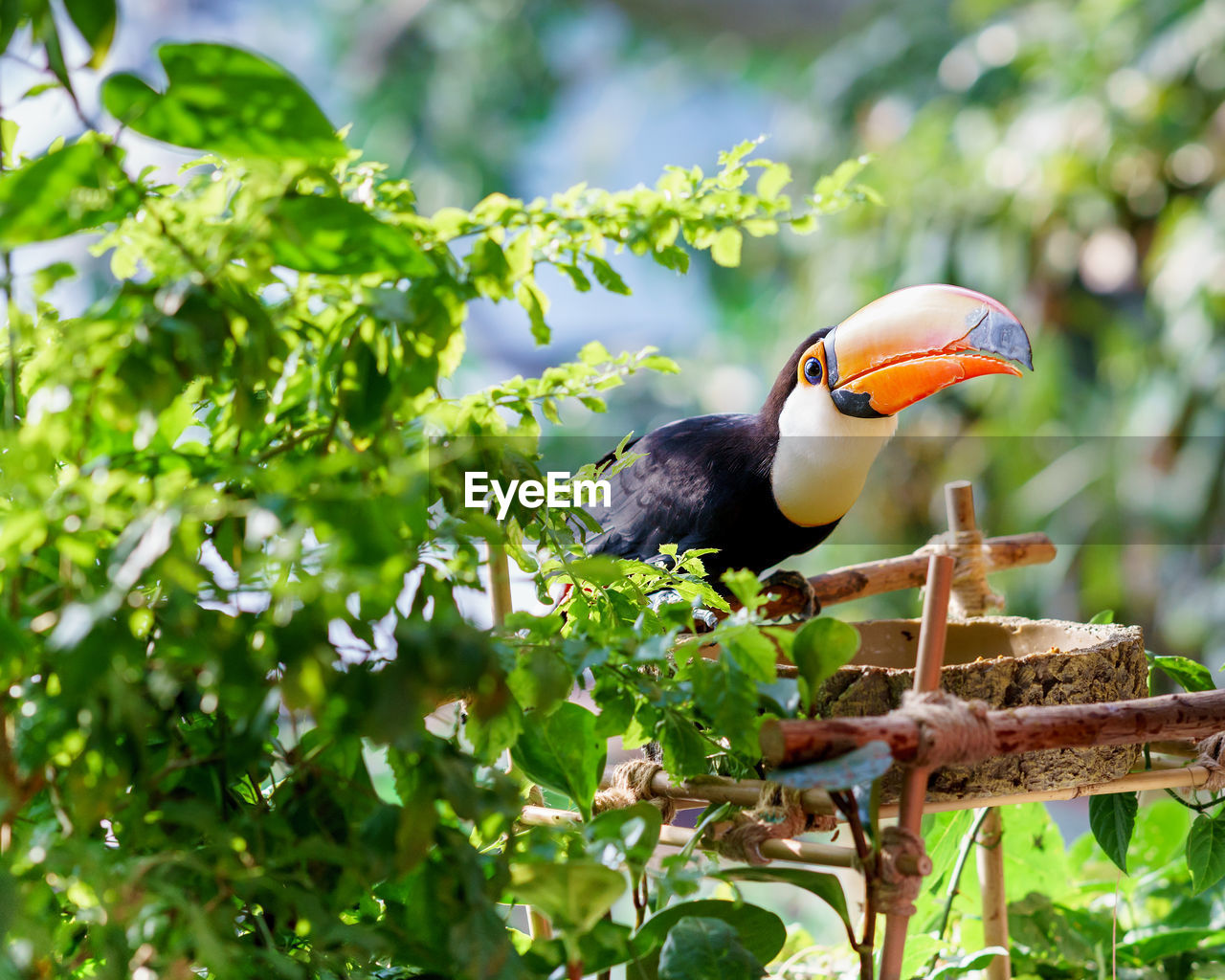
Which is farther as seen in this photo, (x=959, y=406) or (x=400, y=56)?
(x=400, y=56)

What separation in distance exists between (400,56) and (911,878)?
7.05 m

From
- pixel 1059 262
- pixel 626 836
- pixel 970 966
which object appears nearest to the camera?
pixel 626 836

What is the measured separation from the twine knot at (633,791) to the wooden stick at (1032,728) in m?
0.13

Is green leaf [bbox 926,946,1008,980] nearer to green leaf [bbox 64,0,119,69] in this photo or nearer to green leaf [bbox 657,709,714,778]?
green leaf [bbox 657,709,714,778]

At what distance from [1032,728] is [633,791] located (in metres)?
0.23

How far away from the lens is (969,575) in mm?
1052

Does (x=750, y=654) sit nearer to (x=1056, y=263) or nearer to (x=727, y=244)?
(x=727, y=244)

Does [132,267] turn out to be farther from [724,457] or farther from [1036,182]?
[1036,182]

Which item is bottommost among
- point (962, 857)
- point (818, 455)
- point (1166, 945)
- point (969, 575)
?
point (1166, 945)

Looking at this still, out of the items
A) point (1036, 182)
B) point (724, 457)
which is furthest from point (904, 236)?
point (724, 457)

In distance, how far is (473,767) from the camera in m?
0.45

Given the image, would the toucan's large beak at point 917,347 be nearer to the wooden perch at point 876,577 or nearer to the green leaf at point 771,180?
the wooden perch at point 876,577

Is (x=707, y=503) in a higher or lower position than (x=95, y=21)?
lower

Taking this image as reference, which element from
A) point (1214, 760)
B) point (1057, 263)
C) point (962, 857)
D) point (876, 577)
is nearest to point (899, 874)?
point (1214, 760)
